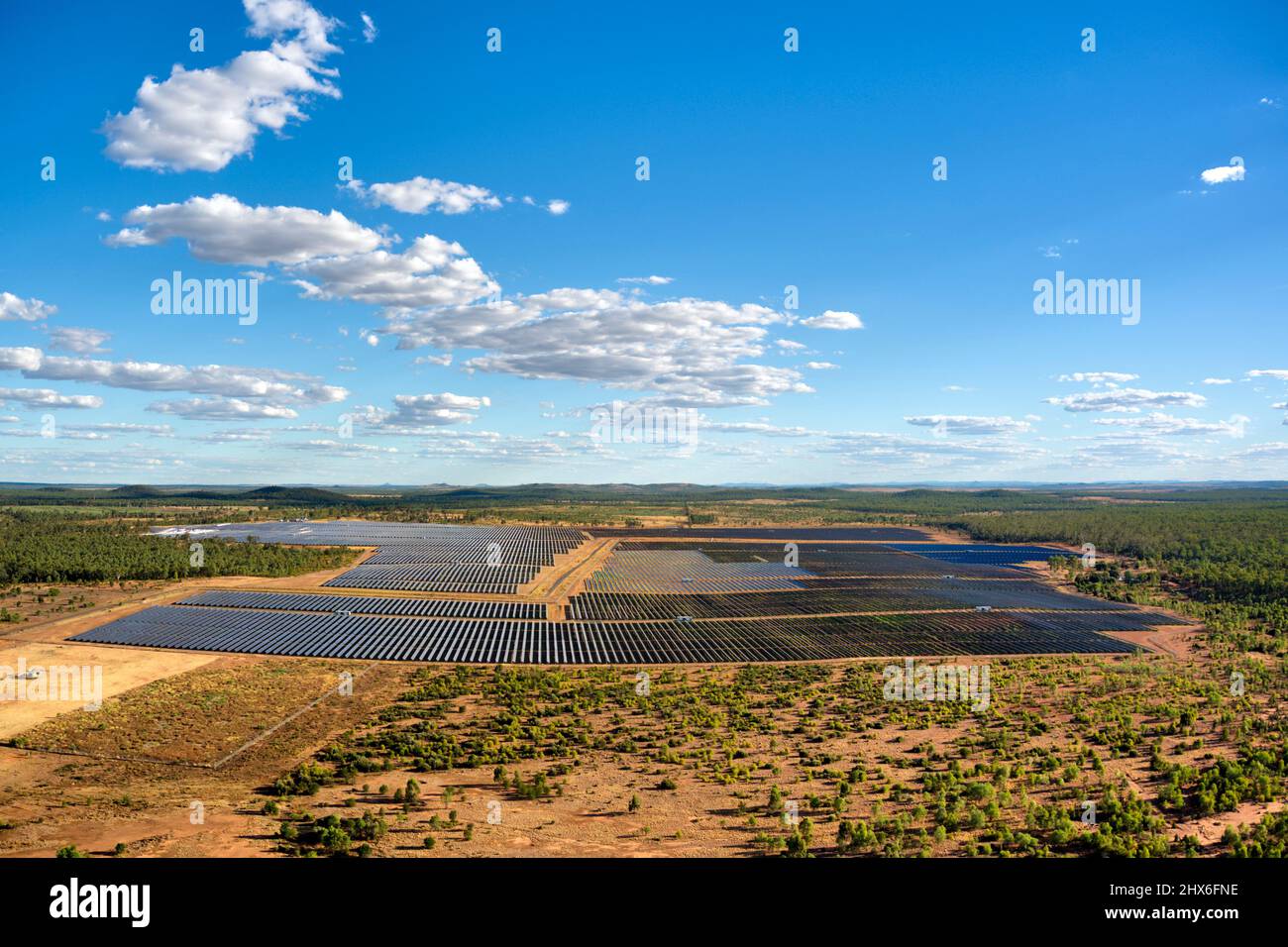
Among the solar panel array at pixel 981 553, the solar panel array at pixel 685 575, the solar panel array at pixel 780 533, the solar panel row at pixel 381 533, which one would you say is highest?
the solar panel row at pixel 381 533

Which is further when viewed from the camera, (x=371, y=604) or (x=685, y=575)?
(x=685, y=575)

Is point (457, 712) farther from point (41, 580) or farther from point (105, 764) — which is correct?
point (41, 580)

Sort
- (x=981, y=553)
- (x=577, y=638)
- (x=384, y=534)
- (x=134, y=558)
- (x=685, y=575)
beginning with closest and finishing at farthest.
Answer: (x=577, y=638)
(x=134, y=558)
(x=685, y=575)
(x=981, y=553)
(x=384, y=534)

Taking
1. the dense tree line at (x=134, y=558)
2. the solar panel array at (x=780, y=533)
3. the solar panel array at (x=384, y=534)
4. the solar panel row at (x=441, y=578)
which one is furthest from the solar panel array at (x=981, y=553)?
the dense tree line at (x=134, y=558)

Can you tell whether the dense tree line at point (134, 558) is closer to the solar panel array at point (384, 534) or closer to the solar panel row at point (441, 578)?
the solar panel row at point (441, 578)

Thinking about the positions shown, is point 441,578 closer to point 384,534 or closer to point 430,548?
point 430,548

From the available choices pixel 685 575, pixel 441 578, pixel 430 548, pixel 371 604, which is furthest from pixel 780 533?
pixel 371 604
